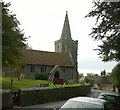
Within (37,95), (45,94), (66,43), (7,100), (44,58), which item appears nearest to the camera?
(7,100)

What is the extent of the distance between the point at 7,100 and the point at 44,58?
56440 mm

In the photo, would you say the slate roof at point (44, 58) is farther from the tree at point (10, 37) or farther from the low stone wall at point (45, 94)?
the tree at point (10, 37)

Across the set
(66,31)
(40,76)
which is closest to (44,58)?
(40,76)

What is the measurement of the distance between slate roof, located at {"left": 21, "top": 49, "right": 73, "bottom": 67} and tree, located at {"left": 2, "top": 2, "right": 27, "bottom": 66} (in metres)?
39.4

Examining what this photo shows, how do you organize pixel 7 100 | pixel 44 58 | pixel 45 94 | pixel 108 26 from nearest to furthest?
pixel 108 26, pixel 7 100, pixel 45 94, pixel 44 58

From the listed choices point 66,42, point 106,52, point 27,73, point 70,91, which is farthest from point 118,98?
point 66,42

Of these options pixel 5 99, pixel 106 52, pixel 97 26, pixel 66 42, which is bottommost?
pixel 5 99

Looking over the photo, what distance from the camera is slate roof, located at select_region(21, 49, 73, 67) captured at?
77812mm

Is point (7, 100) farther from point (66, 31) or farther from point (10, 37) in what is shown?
point (66, 31)

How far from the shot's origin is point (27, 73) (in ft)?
253

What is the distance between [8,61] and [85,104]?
77.8 feet

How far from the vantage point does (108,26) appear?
21.1 metres

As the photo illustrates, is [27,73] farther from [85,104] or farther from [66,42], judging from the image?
[85,104]

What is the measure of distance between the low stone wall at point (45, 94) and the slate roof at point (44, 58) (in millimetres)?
33866
